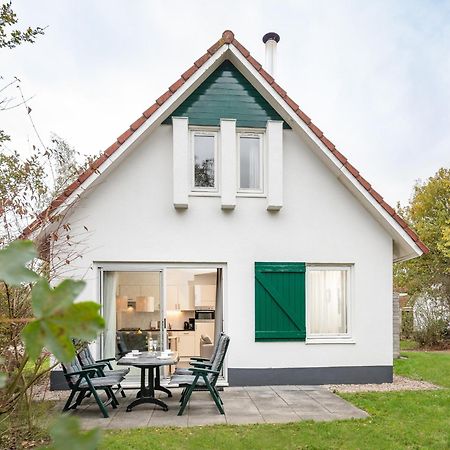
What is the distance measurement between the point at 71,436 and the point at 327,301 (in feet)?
31.9

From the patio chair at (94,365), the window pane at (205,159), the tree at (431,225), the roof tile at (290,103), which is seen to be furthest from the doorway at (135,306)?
the tree at (431,225)

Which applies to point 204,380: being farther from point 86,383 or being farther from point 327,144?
point 327,144

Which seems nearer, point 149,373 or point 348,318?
point 149,373

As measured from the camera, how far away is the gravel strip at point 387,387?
8.94m

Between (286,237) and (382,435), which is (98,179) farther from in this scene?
(382,435)

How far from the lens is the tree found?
22.3 metres

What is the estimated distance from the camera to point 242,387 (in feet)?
29.7

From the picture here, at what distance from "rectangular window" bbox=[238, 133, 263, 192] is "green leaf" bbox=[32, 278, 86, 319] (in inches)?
359

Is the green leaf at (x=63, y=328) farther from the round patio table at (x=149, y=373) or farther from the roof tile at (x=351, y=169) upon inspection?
the roof tile at (x=351, y=169)

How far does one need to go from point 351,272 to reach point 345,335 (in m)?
1.24

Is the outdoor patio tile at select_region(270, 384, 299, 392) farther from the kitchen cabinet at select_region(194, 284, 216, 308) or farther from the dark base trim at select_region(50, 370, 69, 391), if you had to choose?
the kitchen cabinet at select_region(194, 284, 216, 308)

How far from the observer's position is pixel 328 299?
977 cm

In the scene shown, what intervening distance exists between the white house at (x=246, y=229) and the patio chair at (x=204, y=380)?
1716 mm

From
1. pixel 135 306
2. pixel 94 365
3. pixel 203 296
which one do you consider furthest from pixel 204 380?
pixel 203 296
